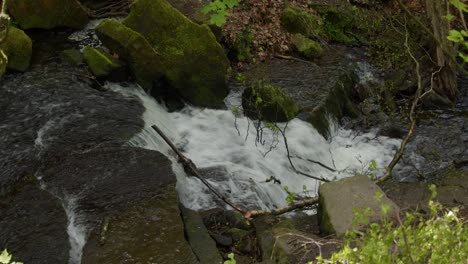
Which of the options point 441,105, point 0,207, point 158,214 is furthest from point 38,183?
point 441,105

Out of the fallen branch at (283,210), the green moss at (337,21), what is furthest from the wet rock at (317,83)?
the fallen branch at (283,210)

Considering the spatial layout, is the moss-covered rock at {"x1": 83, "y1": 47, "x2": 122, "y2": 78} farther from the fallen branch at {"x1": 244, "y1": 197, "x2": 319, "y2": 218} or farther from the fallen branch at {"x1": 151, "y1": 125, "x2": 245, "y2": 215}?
the fallen branch at {"x1": 244, "y1": 197, "x2": 319, "y2": 218}

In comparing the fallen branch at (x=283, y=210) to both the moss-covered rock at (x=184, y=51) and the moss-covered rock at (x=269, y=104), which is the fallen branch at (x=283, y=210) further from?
the moss-covered rock at (x=184, y=51)

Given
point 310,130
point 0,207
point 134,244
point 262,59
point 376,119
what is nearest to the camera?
point 134,244

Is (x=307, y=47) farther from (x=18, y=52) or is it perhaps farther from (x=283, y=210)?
(x=18, y=52)

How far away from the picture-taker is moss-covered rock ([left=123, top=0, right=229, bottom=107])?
8828mm

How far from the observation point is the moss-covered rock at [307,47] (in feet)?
36.0

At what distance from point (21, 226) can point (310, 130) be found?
531 cm

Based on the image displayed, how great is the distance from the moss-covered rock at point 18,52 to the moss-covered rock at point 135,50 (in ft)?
4.45

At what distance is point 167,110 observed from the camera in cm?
878

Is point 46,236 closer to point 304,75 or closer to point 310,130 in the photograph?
point 310,130

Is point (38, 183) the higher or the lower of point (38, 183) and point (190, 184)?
the higher

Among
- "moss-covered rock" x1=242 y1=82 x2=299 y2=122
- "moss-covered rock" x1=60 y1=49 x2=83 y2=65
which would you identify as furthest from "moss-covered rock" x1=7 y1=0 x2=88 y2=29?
"moss-covered rock" x1=242 y1=82 x2=299 y2=122

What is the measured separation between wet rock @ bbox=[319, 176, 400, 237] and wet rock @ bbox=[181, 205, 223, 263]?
1365 millimetres
